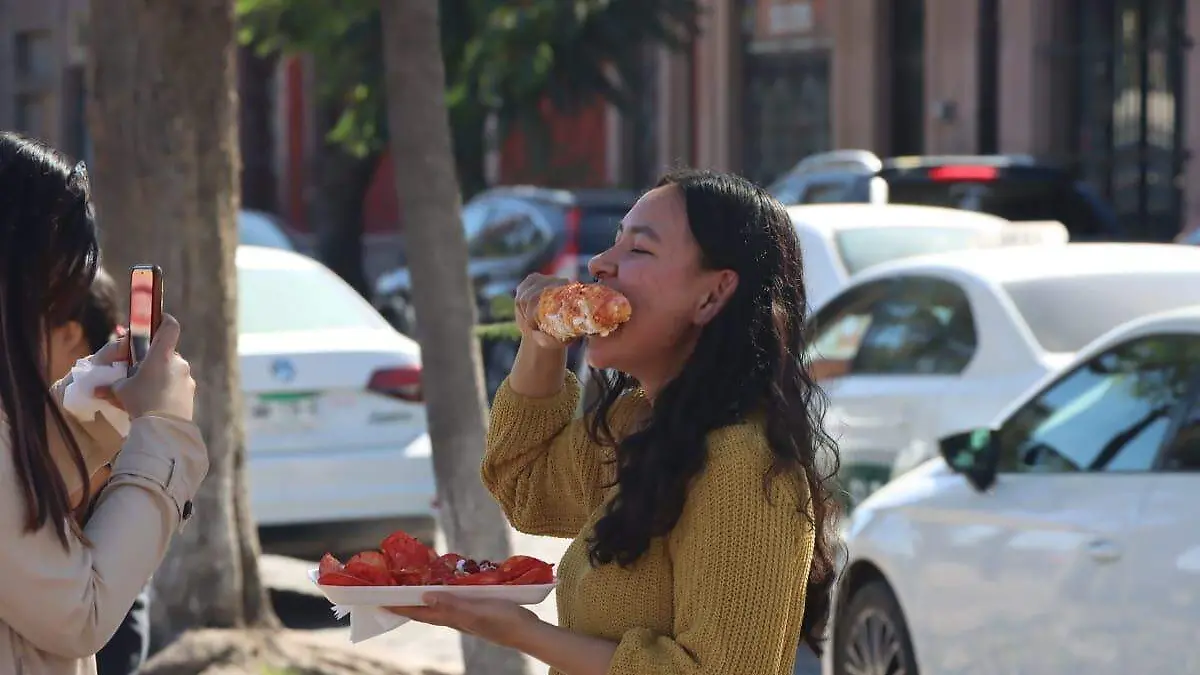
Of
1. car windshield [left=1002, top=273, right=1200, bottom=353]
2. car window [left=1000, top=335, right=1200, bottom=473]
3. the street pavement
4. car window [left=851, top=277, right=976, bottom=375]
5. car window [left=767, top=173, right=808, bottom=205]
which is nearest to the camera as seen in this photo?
car window [left=1000, top=335, right=1200, bottom=473]

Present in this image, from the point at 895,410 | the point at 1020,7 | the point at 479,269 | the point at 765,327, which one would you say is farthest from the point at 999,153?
the point at 765,327

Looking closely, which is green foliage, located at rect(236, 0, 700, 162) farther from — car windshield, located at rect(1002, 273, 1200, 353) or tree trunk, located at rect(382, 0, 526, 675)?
tree trunk, located at rect(382, 0, 526, 675)

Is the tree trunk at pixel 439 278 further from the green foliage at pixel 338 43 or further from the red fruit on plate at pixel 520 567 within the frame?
the green foliage at pixel 338 43

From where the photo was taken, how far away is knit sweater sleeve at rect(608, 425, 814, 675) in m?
2.68

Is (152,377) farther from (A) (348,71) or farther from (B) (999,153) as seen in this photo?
(B) (999,153)

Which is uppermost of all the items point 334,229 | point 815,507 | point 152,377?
point 152,377

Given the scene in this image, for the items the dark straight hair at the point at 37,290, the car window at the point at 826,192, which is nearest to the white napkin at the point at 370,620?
the dark straight hair at the point at 37,290

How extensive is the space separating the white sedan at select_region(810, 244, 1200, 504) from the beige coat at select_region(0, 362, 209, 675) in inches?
214

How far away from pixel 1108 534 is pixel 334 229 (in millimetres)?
19445

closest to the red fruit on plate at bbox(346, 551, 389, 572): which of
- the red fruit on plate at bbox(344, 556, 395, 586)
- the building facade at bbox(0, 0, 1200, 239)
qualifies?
the red fruit on plate at bbox(344, 556, 395, 586)

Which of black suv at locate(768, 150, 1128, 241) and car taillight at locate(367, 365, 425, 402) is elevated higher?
black suv at locate(768, 150, 1128, 241)

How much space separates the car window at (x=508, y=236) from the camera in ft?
53.8

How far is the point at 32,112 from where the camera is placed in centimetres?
4212

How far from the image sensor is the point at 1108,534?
5477 mm
